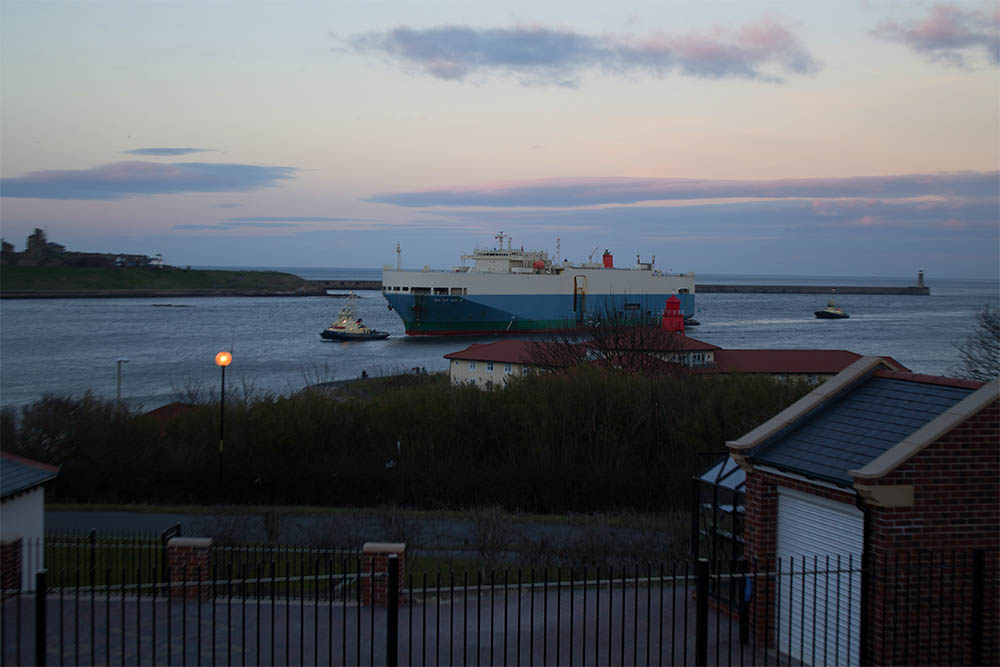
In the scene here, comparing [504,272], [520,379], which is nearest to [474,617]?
[520,379]

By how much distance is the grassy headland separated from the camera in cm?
3226

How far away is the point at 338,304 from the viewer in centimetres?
12169

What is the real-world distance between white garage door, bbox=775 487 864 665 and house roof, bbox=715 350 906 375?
2231 centimetres

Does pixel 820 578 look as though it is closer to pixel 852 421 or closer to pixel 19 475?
pixel 852 421

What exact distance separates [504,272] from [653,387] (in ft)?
162

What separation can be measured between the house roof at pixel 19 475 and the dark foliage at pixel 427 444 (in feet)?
26.9

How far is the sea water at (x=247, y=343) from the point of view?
1658 inches

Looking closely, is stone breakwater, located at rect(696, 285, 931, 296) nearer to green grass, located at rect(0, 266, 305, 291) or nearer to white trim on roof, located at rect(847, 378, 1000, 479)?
green grass, located at rect(0, 266, 305, 291)

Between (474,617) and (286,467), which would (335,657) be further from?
(286,467)

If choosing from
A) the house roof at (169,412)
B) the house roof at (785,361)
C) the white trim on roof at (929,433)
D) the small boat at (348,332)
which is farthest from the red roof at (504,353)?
the small boat at (348,332)

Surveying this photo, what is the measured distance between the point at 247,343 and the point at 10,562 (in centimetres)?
5588

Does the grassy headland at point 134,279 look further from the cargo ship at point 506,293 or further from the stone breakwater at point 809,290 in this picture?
the stone breakwater at point 809,290

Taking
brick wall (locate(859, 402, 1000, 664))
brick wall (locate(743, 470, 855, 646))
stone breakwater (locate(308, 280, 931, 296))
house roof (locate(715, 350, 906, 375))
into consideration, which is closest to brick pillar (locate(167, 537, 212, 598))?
brick wall (locate(743, 470, 855, 646))

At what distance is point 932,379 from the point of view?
6871 millimetres
